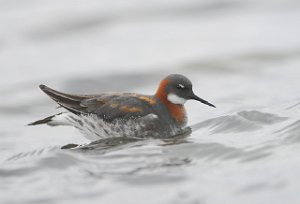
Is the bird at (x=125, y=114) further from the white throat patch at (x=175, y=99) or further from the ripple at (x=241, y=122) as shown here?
the ripple at (x=241, y=122)

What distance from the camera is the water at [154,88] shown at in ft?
28.9

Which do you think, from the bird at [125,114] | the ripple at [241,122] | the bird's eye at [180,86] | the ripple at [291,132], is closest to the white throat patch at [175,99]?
the bird at [125,114]

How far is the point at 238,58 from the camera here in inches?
646

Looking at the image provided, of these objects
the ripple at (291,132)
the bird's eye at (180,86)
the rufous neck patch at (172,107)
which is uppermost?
the bird's eye at (180,86)

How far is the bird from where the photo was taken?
11.1 meters

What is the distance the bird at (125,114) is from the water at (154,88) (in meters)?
0.28

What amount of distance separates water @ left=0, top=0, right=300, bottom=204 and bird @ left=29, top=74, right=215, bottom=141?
0.28 meters

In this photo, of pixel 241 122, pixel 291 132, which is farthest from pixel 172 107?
pixel 291 132

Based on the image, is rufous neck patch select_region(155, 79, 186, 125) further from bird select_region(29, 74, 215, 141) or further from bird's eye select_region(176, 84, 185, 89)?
bird's eye select_region(176, 84, 185, 89)

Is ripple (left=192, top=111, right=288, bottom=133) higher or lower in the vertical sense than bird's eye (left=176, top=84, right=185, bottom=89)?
lower

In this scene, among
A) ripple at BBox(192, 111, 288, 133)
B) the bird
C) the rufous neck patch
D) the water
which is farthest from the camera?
the rufous neck patch

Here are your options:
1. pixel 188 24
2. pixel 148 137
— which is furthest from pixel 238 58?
pixel 148 137

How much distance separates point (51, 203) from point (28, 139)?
3978 mm

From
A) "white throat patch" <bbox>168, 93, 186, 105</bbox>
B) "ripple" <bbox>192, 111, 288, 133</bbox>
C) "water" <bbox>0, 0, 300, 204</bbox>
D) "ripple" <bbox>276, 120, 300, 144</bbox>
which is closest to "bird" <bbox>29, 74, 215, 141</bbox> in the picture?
"white throat patch" <bbox>168, 93, 186, 105</bbox>
